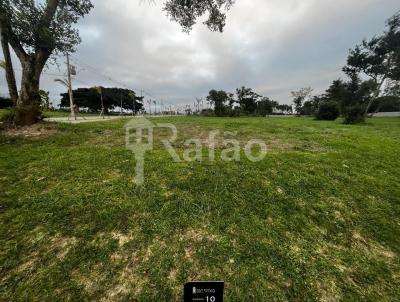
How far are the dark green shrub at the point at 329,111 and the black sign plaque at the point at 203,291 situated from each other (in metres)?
28.0

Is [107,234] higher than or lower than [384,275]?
higher

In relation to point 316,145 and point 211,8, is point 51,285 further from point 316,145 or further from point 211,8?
point 211,8

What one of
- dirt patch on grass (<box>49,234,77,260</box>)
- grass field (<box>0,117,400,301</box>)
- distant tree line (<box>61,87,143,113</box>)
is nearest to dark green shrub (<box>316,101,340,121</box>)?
grass field (<box>0,117,400,301</box>)

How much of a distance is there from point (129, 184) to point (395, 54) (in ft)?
135

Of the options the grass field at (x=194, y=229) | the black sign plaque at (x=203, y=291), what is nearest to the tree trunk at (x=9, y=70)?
the grass field at (x=194, y=229)

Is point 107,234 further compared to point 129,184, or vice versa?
point 129,184

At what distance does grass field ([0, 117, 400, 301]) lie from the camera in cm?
241

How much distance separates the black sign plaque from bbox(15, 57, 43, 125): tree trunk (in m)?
8.84

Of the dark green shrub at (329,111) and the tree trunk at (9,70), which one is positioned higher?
the tree trunk at (9,70)

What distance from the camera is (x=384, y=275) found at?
2648 mm

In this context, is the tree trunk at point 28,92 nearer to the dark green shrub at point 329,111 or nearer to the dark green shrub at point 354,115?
the dark green shrub at point 354,115

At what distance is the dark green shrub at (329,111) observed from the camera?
24.6m

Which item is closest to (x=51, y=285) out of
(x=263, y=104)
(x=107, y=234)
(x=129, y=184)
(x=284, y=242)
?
(x=107, y=234)

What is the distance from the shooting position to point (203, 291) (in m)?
1.51
